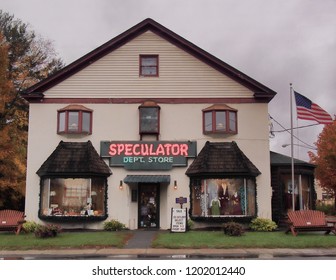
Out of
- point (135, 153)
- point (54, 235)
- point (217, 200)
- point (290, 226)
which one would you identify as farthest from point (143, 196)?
point (290, 226)

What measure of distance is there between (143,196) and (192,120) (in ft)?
15.9

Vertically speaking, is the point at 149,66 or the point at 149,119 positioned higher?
the point at 149,66

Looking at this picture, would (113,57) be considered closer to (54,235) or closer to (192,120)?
(192,120)

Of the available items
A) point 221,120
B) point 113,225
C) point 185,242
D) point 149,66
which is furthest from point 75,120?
point 185,242

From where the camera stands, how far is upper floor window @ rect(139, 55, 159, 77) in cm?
2261

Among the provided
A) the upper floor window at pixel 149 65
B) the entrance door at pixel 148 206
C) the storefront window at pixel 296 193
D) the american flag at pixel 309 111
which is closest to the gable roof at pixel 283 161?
the storefront window at pixel 296 193

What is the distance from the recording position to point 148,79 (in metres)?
22.5

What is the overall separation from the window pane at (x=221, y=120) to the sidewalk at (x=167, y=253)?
27.9ft

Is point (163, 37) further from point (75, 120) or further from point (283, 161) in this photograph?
point (283, 161)

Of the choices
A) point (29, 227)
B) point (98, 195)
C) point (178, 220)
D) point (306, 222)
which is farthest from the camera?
point (98, 195)

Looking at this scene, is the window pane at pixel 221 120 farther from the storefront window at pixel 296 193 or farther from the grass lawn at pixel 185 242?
the grass lawn at pixel 185 242

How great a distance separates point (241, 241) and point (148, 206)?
22.9ft

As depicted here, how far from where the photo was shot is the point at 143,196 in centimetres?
2205

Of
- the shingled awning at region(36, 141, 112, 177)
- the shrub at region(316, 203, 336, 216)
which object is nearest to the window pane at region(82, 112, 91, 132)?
the shingled awning at region(36, 141, 112, 177)
